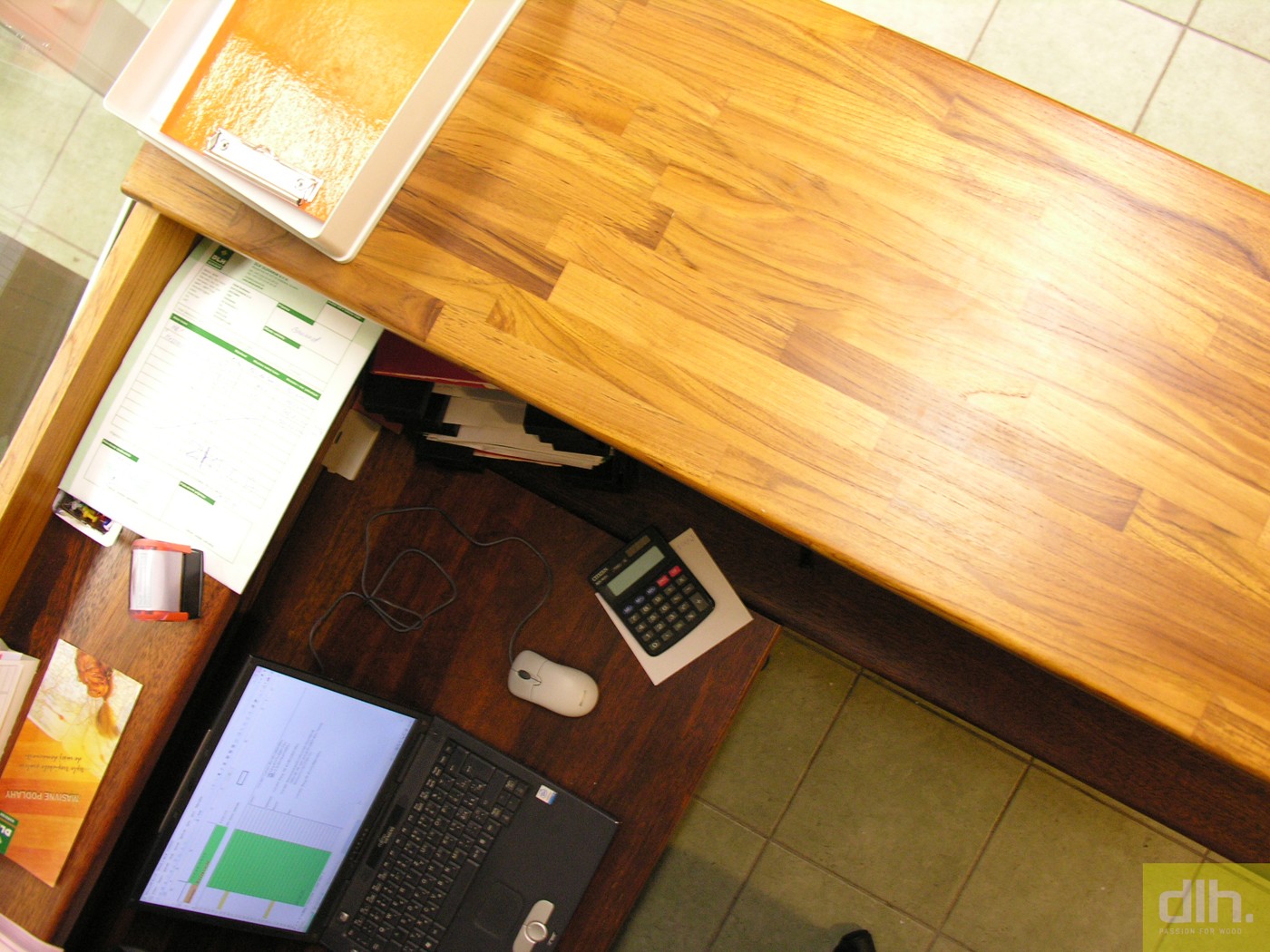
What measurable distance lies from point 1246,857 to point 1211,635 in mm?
537

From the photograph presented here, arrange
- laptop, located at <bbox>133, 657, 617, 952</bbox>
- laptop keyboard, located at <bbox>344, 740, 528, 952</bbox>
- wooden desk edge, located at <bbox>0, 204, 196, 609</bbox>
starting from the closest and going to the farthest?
wooden desk edge, located at <bbox>0, 204, 196, 609</bbox>
laptop, located at <bbox>133, 657, 617, 952</bbox>
laptop keyboard, located at <bbox>344, 740, 528, 952</bbox>

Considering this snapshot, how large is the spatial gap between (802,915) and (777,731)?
0.40m

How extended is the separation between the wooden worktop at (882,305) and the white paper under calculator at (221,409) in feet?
0.40

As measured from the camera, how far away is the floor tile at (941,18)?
1844 mm

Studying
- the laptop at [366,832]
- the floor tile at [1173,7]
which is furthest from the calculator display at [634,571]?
the floor tile at [1173,7]

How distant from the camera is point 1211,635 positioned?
0.79 metres

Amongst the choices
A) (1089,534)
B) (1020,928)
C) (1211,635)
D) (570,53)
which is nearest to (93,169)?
(570,53)

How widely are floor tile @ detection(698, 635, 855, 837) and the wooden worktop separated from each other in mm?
1097

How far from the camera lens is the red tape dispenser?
0.98 m

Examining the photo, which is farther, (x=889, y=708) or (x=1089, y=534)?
(x=889, y=708)

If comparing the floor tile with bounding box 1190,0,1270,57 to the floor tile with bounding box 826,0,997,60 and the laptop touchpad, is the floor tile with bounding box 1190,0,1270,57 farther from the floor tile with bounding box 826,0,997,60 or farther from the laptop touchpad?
the laptop touchpad

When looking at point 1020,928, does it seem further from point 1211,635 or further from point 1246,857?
point 1211,635

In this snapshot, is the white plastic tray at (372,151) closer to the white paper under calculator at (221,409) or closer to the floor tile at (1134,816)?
the white paper under calculator at (221,409)

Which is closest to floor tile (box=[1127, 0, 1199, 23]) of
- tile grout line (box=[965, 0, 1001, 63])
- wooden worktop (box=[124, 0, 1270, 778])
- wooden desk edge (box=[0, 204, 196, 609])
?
tile grout line (box=[965, 0, 1001, 63])
